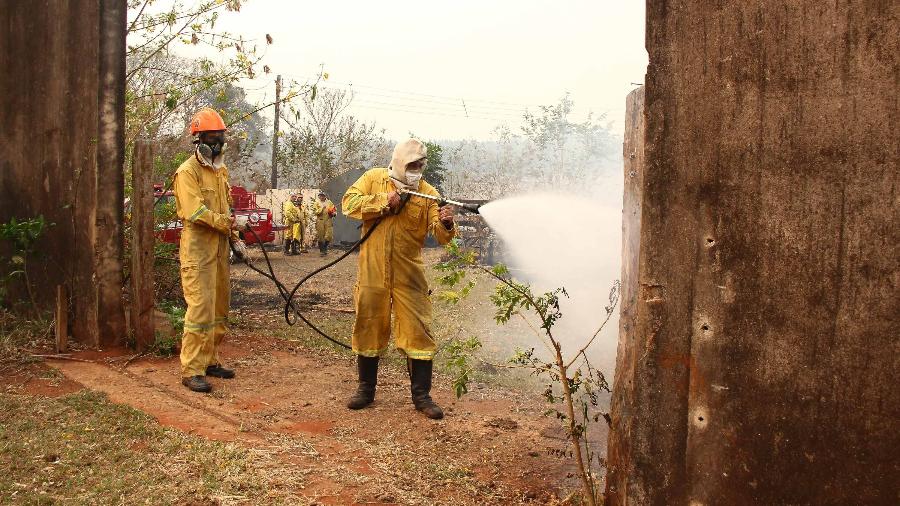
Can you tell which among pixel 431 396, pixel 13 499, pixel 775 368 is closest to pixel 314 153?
pixel 431 396

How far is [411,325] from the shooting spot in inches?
213

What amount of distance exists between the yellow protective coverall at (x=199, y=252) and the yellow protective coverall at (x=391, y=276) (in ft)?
4.49

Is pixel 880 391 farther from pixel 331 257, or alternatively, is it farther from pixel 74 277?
pixel 331 257

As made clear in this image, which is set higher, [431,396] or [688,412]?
[688,412]

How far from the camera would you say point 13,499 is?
3684mm

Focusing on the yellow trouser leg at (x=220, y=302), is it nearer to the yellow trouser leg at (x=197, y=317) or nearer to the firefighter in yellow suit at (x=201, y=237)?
the firefighter in yellow suit at (x=201, y=237)

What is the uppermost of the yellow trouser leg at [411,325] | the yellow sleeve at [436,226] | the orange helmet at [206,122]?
the orange helmet at [206,122]

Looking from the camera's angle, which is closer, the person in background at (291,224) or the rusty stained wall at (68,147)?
the rusty stained wall at (68,147)

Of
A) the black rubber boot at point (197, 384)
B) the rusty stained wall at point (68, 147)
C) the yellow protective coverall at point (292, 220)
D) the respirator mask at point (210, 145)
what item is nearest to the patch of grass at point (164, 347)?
the rusty stained wall at point (68, 147)

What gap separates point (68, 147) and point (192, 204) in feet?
6.56

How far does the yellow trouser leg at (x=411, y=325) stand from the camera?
5418 mm

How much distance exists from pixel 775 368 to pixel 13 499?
3.65 meters

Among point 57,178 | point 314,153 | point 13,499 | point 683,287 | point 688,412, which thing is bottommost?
point 13,499

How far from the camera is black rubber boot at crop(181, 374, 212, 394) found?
5.90 m
